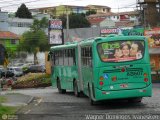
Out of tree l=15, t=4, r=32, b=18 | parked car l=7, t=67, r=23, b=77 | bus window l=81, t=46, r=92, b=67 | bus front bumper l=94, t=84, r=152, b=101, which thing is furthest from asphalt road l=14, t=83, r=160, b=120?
tree l=15, t=4, r=32, b=18

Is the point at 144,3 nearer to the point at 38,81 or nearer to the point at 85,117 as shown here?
the point at 38,81

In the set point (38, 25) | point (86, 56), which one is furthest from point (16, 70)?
point (86, 56)

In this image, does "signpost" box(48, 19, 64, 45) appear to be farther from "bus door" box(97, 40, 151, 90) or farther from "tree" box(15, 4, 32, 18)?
"tree" box(15, 4, 32, 18)

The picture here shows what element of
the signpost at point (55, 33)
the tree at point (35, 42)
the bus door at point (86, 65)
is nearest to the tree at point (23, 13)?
the tree at point (35, 42)

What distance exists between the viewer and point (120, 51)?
19688 millimetres

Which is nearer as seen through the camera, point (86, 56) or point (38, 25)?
point (86, 56)

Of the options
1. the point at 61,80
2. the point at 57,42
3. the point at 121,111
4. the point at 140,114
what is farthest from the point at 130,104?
the point at 57,42

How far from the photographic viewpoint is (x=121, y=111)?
59.8 feet

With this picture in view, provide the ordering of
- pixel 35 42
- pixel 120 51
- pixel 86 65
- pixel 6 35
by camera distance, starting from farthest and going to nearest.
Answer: pixel 6 35 → pixel 35 42 → pixel 86 65 → pixel 120 51

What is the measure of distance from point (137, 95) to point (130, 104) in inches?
60.3

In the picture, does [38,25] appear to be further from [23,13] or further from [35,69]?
[23,13]

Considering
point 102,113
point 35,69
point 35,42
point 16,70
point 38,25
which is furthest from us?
point 38,25

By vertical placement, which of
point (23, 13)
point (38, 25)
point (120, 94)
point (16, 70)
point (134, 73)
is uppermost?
point (134, 73)

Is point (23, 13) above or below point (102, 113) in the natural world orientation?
above
